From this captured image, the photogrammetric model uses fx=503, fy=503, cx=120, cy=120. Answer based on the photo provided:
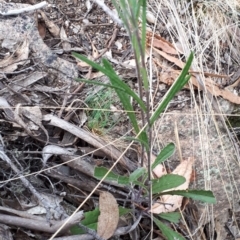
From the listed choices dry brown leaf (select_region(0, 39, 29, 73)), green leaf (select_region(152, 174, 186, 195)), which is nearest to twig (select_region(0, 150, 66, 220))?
green leaf (select_region(152, 174, 186, 195))

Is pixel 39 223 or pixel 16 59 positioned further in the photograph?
pixel 16 59

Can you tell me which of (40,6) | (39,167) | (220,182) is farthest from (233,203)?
(40,6)

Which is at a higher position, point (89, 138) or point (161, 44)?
point (161, 44)

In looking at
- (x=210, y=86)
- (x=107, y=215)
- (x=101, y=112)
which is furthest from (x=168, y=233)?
(x=210, y=86)

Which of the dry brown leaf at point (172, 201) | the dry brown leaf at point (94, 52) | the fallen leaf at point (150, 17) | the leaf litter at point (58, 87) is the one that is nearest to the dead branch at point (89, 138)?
the leaf litter at point (58, 87)

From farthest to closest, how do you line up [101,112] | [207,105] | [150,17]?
1. [150,17]
2. [207,105]
3. [101,112]

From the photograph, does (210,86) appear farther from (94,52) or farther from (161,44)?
(94,52)

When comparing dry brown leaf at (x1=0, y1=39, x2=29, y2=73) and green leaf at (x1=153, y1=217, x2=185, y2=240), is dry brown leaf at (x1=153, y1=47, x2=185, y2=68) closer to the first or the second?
dry brown leaf at (x1=0, y1=39, x2=29, y2=73)
